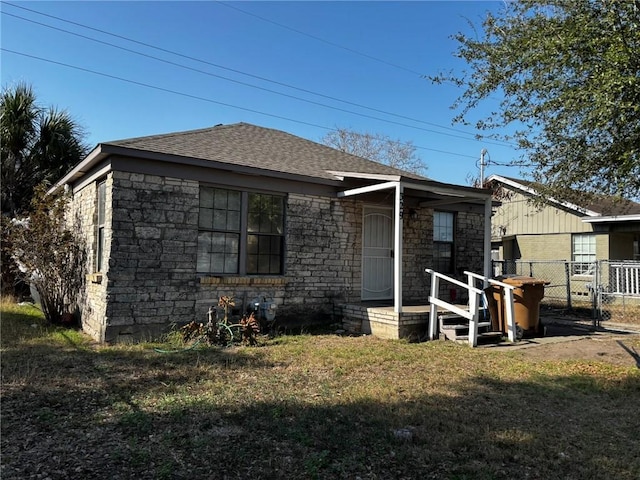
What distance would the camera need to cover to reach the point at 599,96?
6215mm

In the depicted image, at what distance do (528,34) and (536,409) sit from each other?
554cm

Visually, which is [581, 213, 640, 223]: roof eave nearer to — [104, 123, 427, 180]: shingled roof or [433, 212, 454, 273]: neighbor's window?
[433, 212, 454, 273]: neighbor's window

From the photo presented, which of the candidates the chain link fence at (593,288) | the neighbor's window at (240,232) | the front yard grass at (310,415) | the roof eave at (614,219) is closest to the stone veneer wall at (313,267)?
the neighbor's window at (240,232)

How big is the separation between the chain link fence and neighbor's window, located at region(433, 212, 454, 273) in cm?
250

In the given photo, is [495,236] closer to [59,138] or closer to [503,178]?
[503,178]

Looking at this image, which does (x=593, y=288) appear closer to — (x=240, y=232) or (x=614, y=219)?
(x=614, y=219)

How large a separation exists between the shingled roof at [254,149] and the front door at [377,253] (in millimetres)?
1060

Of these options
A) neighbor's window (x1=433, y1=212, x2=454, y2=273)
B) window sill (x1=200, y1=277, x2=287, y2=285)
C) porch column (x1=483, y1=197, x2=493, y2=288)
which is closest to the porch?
porch column (x1=483, y1=197, x2=493, y2=288)

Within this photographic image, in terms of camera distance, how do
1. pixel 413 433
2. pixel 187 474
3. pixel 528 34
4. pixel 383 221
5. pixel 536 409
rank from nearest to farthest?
1. pixel 187 474
2. pixel 413 433
3. pixel 536 409
4. pixel 528 34
5. pixel 383 221

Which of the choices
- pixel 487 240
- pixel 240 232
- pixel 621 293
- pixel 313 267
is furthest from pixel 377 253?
pixel 621 293

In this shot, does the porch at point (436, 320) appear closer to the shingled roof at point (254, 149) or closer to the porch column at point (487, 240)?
the porch column at point (487, 240)

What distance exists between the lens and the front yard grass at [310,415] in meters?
3.54

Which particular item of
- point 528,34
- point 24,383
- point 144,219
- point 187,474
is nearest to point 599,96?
point 528,34

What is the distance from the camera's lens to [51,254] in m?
10.3
